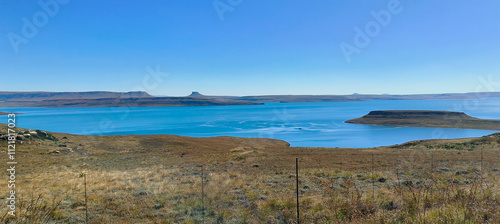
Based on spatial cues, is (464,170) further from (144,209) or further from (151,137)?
(151,137)

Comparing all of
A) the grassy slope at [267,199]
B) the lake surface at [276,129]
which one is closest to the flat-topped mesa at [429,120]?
the lake surface at [276,129]

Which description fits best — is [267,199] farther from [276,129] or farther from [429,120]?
[429,120]

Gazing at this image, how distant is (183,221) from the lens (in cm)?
615

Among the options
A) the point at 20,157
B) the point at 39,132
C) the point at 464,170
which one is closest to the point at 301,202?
the point at 464,170

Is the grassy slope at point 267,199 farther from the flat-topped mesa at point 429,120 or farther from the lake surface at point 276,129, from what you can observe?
the flat-topped mesa at point 429,120

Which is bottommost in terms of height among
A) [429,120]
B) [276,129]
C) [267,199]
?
[276,129]

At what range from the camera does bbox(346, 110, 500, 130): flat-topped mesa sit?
67.0 metres

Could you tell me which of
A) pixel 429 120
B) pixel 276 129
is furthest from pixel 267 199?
pixel 429 120

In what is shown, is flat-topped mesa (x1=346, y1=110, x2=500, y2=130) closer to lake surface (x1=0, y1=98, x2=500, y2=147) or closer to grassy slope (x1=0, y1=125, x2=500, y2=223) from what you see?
lake surface (x1=0, y1=98, x2=500, y2=147)

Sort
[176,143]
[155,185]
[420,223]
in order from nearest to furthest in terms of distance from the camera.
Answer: [420,223] → [155,185] → [176,143]

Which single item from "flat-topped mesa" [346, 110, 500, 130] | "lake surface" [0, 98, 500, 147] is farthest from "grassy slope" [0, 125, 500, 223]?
"flat-topped mesa" [346, 110, 500, 130]

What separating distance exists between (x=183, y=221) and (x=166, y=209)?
1192 millimetres

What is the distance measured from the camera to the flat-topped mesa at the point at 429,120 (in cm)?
6700

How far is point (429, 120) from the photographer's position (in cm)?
7594
